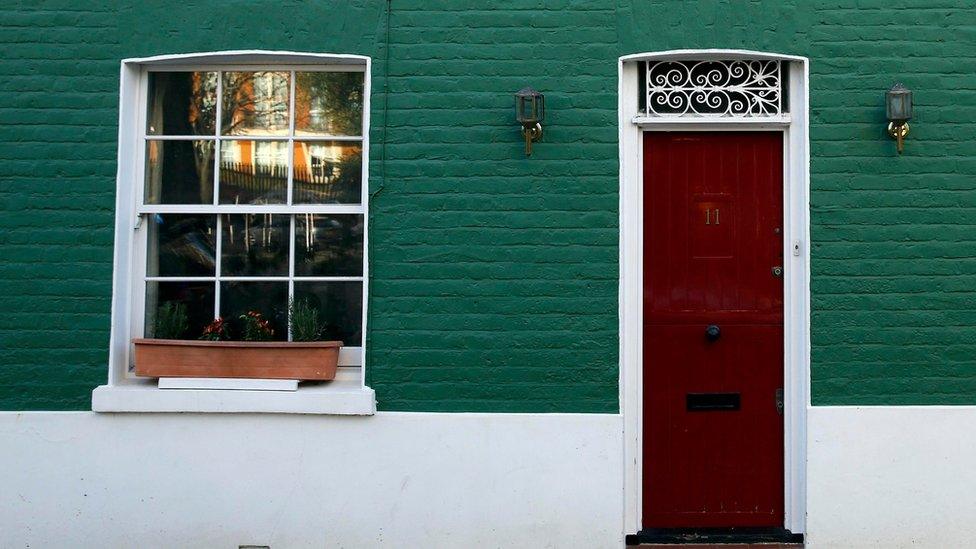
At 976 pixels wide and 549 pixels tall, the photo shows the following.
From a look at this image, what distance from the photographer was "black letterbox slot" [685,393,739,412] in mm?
4969

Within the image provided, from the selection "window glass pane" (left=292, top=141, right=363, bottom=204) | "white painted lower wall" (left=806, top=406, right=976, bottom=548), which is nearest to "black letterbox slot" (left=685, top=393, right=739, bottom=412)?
"white painted lower wall" (left=806, top=406, right=976, bottom=548)

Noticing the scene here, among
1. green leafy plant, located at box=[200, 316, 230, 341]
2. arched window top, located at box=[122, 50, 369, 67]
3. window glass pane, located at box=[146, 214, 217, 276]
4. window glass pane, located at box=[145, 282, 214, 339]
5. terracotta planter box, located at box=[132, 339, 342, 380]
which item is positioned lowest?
terracotta planter box, located at box=[132, 339, 342, 380]

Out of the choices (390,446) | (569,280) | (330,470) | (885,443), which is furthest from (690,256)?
(330,470)

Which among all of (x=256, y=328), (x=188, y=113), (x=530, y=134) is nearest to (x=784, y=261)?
(x=530, y=134)

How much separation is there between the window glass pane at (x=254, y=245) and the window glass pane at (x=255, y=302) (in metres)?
0.07

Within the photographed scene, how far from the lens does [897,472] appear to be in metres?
4.71

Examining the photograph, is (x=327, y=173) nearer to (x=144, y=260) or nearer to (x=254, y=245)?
(x=254, y=245)

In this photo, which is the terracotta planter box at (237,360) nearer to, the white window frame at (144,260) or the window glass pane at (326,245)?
the white window frame at (144,260)

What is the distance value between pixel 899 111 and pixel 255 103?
3750mm

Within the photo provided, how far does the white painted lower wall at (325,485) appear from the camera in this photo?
474 centimetres

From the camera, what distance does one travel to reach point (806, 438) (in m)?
4.75

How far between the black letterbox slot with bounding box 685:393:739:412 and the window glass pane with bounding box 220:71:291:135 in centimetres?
296

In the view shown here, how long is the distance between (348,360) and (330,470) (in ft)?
2.20

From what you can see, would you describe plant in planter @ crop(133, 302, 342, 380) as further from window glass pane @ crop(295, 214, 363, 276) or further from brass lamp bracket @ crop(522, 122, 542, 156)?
brass lamp bracket @ crop(522, 122, 542, 156)
